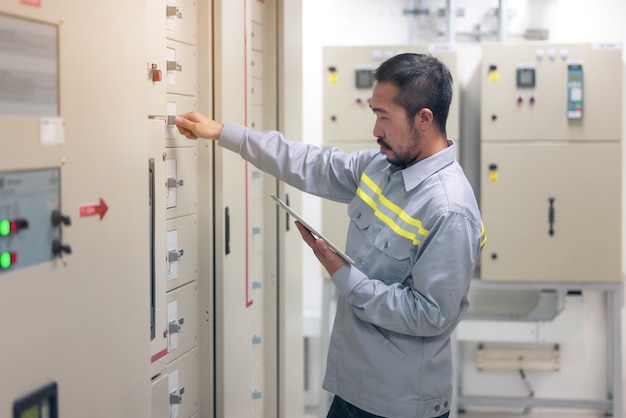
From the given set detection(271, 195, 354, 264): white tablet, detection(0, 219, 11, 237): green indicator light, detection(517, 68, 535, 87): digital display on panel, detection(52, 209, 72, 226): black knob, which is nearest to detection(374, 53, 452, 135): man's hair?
detection(271, 195, 354, 264): white tablet

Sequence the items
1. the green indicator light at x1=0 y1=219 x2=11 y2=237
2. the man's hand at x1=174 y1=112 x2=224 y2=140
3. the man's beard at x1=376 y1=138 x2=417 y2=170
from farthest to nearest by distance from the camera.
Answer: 1. the man's hand at x1=174 y1=112 x2=224 y2=140
2. the man's beard at x1=376 y1=138 x2=417 y2=170
3. the green indicator light at x1=0 y1=219 x2=11 y2=237

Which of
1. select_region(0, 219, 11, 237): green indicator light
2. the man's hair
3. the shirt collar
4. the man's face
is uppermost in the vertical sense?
the man's hair

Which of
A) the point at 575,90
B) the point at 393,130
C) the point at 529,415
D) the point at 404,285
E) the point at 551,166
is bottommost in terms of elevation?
the point at 529,415

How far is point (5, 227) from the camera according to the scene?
5.26 feet

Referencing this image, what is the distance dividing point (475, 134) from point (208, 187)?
2641 millimetres

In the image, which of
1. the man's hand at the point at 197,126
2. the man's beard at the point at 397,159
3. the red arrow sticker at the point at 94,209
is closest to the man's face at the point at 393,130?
the man's beard at the point at 397,159

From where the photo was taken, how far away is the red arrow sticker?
1862mm

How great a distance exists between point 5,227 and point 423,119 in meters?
1.13

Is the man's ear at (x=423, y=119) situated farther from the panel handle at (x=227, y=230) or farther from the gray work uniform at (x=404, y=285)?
the panel handle at (x=227, y=230)

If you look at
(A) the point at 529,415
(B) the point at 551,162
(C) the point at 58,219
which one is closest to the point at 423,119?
(C) the point at 58,219

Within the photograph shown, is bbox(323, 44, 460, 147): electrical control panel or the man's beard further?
bbox(323, 44, 460, 147): electrical control panel

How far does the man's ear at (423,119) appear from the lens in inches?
86.7

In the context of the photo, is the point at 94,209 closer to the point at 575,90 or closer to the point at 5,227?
the point at 5,227

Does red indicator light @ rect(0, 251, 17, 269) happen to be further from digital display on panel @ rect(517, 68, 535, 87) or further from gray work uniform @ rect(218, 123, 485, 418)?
digital display on panel @ rect(517, 68, 535, 87)
